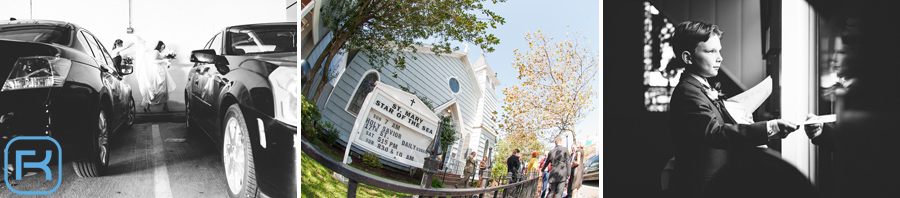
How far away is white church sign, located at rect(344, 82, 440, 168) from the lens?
140 inches

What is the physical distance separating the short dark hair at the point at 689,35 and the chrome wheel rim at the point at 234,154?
9.53ft

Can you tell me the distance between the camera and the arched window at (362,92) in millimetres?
3557

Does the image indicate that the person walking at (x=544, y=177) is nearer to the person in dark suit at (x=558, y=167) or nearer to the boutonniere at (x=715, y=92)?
the person in dark suit at (x=558, y=167)

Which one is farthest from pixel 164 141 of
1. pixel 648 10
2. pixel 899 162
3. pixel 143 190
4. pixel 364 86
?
pixel 899 162

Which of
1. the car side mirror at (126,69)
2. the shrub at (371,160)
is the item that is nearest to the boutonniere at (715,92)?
the shrub at (371,160)

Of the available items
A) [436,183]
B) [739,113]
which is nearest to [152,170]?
[436,183]

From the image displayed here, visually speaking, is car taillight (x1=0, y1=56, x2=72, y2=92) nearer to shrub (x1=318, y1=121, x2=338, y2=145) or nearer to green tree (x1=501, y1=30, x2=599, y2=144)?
shrub (x1=318, y1=121, x2=338, y2=145)

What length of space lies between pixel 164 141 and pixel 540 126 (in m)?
2.46

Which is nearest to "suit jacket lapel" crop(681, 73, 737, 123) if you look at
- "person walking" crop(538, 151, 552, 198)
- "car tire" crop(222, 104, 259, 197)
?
"person walking" crop(538, 151, 552, 198)

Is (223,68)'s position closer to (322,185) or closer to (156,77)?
(156,77)

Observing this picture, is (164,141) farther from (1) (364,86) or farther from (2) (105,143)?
(1) (364,86)

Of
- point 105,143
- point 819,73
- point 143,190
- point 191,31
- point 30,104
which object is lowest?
point 143,190

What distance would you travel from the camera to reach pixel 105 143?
3535 millimetres

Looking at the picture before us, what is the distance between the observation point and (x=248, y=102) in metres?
3.56
